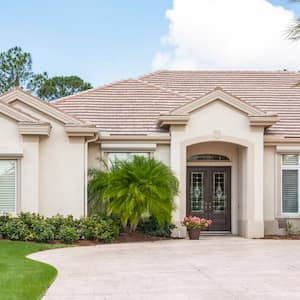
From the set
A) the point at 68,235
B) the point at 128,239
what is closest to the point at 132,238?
the point at 128,239

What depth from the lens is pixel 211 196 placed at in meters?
24.5

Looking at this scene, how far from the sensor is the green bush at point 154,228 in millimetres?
21688

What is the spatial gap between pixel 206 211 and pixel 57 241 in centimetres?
682

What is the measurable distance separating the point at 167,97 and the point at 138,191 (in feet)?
20.1

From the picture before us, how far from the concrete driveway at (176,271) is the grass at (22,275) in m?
0.24

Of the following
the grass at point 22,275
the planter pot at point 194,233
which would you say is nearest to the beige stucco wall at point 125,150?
the planter pot at point 194,233

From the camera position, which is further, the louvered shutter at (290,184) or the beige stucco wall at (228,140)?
the louvered shutter at (290,184)

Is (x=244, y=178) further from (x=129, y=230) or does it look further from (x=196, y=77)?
(x=196, y=77)

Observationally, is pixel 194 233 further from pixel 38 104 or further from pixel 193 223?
pixel 38 104

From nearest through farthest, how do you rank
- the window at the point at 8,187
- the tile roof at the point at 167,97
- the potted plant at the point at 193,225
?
the window at the point at 8,187
the potted plant at the point at 193,225
the tile roof at the point at 167,97

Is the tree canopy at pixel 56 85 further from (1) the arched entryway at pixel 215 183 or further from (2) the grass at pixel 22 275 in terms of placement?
(2) the grass at pixel 22 275

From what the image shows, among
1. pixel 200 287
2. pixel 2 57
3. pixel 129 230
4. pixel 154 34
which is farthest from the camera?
pixel 2 57

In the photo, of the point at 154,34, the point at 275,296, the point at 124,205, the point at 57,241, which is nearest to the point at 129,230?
the point at 124,205

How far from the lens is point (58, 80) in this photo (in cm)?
5184
